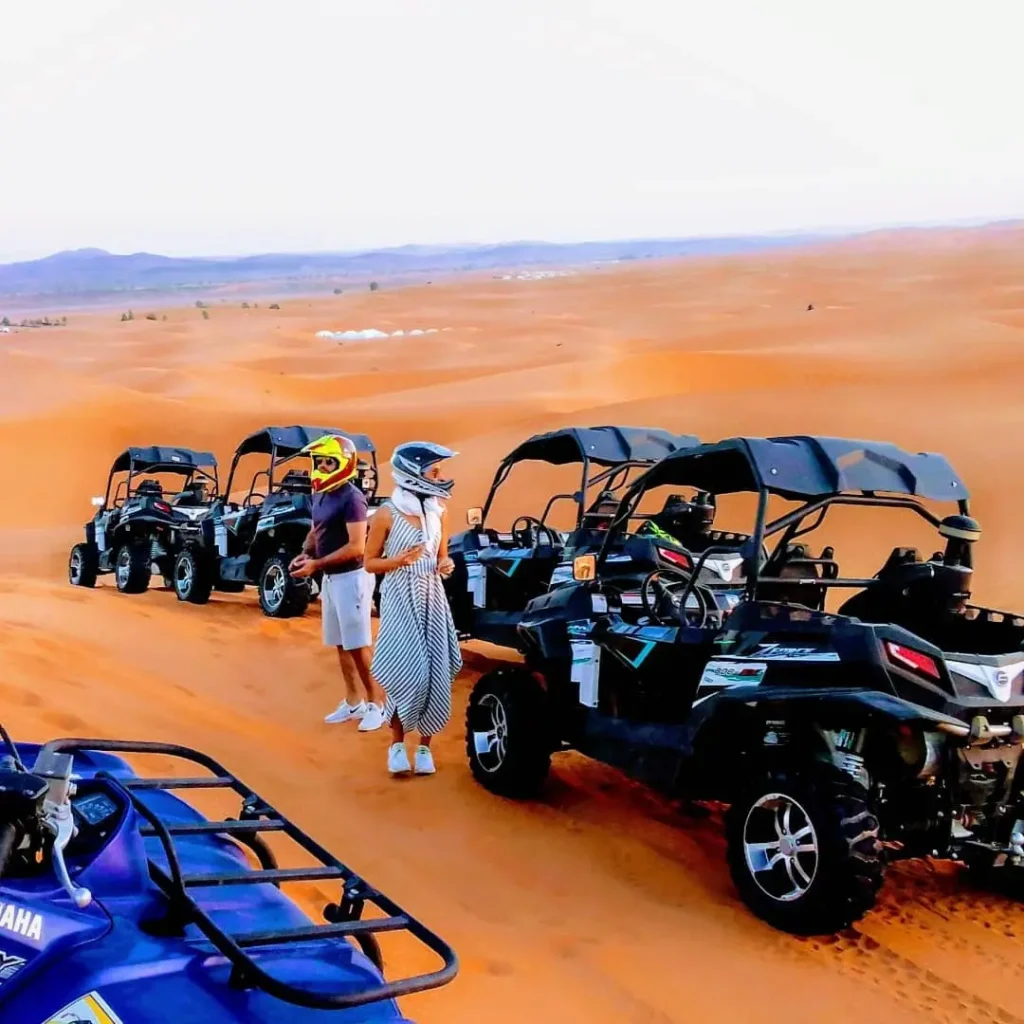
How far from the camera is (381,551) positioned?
6.42m

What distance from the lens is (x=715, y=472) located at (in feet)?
22.5

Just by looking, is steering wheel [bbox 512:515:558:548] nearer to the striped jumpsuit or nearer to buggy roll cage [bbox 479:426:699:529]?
buggy roll cage [bbox 479:426:699:529]

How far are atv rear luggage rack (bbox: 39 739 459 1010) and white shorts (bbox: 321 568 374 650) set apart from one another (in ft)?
12.8

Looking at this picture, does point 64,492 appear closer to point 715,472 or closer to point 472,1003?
point 715,472

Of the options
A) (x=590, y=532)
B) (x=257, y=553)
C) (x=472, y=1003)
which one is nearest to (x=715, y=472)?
(x=590, y=532)

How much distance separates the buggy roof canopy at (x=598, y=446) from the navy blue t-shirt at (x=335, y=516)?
2644 mm

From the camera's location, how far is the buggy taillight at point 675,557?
27.5 feet

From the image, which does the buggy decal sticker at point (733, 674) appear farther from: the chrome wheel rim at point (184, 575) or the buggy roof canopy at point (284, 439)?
the chrome wheel rim at point (184, 575)

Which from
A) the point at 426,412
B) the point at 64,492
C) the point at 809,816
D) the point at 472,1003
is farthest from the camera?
the point at 426,412

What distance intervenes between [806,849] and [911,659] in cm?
83

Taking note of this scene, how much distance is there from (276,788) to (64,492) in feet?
87.3

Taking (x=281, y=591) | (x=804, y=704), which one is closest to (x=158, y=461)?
(x=281, y=591)

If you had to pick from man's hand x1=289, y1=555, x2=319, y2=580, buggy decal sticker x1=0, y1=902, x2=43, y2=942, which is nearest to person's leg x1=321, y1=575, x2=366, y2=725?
man's hand x1=289, y1=555, x2=319, y2=580

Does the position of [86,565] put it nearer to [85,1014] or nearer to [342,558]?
[342,558]
